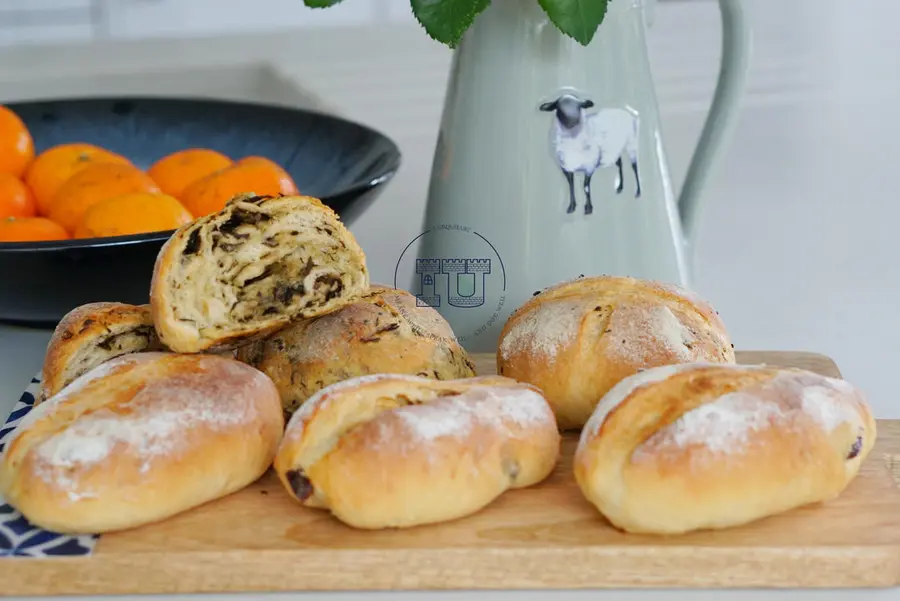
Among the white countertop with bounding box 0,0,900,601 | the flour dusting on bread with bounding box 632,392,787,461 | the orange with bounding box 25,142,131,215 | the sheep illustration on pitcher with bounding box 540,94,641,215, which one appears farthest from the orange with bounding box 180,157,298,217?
the flour dusting on bread with bounding box 632,392,787,461

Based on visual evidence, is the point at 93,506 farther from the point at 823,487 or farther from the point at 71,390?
the point at 823,487

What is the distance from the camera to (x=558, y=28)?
88 centimetres

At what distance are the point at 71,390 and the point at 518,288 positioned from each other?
0.41 metres

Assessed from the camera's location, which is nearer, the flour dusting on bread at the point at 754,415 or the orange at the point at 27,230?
the flour dusting on bread at the point at 754,415

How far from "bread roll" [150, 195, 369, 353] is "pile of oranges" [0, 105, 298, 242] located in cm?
19

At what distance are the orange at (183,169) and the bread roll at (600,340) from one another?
0.50 meters

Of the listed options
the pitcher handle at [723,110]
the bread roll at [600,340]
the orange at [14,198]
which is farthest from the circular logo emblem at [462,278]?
the orange at [14,198]

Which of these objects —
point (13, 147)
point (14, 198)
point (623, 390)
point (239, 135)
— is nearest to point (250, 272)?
point (623, 390)

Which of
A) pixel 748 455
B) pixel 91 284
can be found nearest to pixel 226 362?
pixel 91 284

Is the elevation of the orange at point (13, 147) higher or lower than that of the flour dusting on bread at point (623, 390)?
higher

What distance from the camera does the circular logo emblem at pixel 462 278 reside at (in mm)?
978

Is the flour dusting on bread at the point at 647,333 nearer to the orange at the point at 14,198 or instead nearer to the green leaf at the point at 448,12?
the green leaf at the point at 448,12

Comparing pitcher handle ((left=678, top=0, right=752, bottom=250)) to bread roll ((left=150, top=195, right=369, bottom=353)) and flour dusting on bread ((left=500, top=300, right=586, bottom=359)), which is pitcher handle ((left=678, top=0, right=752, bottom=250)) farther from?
bread roll ((left=150, top=195, right=369, bottom=353))

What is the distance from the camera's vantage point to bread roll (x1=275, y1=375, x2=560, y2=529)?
678mm
